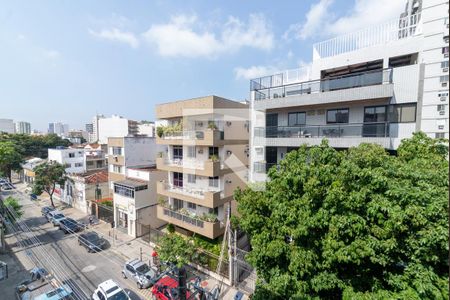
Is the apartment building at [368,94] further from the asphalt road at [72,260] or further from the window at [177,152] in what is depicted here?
the asphalt road at [72,260]

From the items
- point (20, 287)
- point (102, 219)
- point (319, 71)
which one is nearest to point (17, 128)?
point (102, 219)

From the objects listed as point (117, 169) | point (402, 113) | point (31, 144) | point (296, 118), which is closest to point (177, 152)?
point (296, 118)

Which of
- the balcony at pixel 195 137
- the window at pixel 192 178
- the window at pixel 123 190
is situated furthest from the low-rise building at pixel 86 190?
the window at pixel 192 178

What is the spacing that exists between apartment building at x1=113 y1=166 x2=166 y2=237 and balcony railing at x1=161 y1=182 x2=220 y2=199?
3161mm

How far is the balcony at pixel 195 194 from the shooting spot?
14344mm

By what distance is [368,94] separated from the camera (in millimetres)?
10305

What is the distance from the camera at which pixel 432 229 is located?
499cm

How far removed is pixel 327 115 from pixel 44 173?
3252cm

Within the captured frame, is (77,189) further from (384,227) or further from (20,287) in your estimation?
(384,227)

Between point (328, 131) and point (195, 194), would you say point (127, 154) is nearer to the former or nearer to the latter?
point (195, 194)

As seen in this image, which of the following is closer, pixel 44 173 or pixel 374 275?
pixel 374 275

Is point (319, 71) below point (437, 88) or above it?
above

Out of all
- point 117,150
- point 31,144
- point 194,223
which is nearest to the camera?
point 194,223

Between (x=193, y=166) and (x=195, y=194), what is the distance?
219 cm
